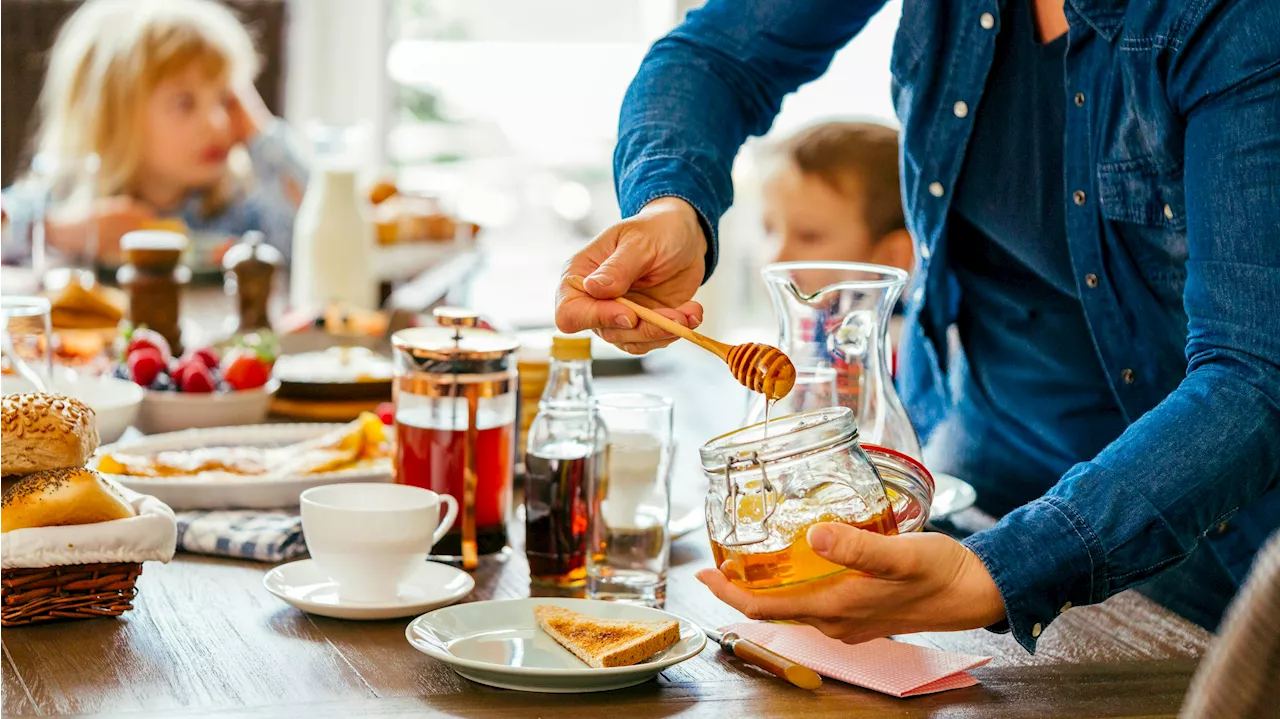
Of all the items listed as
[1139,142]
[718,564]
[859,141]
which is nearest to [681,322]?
[718,564]

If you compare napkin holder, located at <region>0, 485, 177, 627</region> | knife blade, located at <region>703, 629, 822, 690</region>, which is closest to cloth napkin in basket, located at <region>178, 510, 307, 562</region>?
napkin holder, located at <region>0, 485, 177, 627</region>

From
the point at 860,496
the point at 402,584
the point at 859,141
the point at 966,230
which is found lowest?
the point at 402,584

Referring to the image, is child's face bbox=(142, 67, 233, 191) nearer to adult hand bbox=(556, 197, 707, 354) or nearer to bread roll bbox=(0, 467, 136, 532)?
adult hand bbox=(556, 197, 707, 354)

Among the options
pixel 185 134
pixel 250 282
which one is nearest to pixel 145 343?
pixel 250 282

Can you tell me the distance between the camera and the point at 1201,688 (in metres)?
0.52

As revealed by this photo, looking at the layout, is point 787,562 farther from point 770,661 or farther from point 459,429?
point 459,429

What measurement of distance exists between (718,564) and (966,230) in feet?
2.20

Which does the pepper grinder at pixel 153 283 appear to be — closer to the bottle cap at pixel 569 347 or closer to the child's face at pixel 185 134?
the bottle cap at pixel 569 347

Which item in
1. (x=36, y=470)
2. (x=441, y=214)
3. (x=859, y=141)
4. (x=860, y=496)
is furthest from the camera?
(x=441, y=214)

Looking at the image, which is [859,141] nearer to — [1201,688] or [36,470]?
[36,470]

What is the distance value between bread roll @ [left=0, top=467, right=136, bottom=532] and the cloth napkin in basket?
0.17m

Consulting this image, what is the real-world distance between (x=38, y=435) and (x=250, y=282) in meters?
1.28

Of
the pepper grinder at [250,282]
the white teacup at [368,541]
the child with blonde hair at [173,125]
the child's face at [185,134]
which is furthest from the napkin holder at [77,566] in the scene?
the child's face at [185,134]

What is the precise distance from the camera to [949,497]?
1.31 meters
